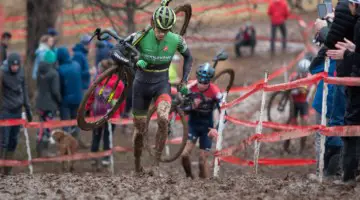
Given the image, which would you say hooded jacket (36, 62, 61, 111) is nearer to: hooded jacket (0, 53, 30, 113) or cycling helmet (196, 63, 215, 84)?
hooded jacket (0, 53, 30, 113)

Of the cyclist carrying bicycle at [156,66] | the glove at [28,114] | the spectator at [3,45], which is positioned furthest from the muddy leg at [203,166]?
the spectator at [3,45]

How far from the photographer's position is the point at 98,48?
1647 centimetres

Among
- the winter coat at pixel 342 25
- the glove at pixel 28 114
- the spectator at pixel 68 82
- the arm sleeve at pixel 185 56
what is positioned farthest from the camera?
the spectator at pixel 68 82

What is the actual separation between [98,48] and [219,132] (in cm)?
616

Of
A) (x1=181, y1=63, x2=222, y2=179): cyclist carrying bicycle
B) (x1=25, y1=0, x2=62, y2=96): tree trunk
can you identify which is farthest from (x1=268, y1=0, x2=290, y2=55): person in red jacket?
(x1=181, y1=63, x2=222, y2=179): cyclist carrying bicycle

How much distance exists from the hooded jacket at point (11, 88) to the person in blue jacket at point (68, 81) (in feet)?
5.01

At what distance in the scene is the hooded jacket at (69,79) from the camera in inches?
554

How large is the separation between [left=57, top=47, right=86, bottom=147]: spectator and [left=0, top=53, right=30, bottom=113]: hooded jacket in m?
1.53

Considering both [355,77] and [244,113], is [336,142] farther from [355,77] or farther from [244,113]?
[244,113]

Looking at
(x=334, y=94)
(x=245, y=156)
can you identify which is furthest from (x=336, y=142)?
(x=245, y=156)

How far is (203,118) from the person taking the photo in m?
12.1

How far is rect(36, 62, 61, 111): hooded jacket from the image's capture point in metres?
13.8

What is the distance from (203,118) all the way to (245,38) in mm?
13487

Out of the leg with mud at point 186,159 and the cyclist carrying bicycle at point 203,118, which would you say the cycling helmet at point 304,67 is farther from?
the leg with mud at point 186,159
